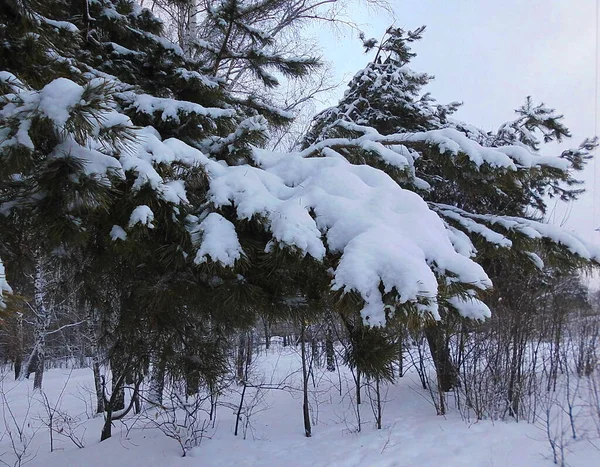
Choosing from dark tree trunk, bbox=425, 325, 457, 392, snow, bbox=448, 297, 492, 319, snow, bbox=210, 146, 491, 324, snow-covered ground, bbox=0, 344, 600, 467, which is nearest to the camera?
snow, bbox=210, 146, 491, 324

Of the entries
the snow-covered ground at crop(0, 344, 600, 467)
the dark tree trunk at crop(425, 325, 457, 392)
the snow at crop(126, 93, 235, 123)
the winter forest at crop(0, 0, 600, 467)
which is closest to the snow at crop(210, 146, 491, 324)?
the winter forest at crop(0, 0, 600, 467)

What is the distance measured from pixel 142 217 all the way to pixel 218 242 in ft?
0.88

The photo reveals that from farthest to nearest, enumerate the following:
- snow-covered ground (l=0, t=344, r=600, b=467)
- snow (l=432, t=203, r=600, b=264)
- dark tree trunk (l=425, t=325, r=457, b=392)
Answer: dark tree trunk (l=425, t=325, r=457, b=392)
snow-covered ground (l=0, t=344, r=600, b=467)
snow (l=432, t=203, r=600, b=264)

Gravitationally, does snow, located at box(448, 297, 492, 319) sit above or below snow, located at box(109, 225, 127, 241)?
below

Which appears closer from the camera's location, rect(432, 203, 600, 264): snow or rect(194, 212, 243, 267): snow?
rect(194, 212, 243, 267): snow

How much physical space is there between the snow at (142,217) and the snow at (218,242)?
0.63 ft

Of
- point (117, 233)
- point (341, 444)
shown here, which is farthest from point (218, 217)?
point (341, 444)

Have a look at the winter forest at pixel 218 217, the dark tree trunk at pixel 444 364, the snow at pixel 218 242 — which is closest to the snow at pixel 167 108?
the winter forest at pixel 218 217

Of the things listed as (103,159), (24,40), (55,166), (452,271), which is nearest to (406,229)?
(452,271)

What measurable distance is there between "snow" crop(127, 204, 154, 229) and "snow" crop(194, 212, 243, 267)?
0.63ft

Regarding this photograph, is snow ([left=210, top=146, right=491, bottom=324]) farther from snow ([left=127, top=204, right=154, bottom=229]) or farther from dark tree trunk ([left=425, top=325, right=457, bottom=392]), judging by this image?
dark tree trunk ([left=425, top=325, right=457, bottom=392])

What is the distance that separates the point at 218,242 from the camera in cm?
137

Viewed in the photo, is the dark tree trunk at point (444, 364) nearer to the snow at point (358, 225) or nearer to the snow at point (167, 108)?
the snow at point (358, 225)

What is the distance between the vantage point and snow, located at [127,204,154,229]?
4.24 ft
